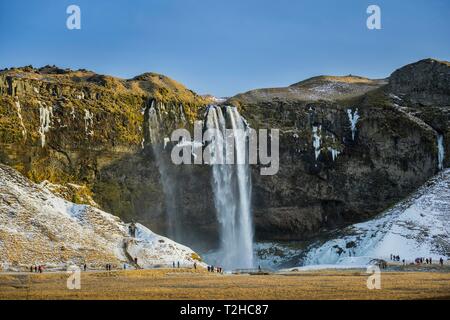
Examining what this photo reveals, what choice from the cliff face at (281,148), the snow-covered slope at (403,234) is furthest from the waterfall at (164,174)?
the snow-covered slope at (403,234)

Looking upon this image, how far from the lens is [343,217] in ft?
313

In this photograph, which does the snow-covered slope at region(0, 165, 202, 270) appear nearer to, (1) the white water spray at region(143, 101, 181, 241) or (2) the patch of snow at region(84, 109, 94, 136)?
(2) the patch of snow at region(84, 109, 94, 136)

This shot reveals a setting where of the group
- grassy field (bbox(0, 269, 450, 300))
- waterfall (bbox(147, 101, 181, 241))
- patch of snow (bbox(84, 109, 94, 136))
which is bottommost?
grassy field (bbox(0, 269, 450, 300))

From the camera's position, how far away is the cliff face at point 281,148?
85500 mm

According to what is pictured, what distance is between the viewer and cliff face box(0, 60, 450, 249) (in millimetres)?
85500

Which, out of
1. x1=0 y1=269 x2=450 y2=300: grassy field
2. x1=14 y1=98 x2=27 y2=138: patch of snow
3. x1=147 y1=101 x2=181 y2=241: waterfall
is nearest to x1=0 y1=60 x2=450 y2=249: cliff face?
x1=147 y1=101 x2=181 y2=241: waterfall

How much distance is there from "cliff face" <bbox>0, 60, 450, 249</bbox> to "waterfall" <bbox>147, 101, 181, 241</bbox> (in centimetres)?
30

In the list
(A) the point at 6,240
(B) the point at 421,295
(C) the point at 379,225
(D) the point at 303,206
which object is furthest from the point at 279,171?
(B) the point at 421,295

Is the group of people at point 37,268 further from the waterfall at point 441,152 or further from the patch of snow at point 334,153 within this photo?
the waterfall at point 441,152

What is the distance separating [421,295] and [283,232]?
6027 centimetres

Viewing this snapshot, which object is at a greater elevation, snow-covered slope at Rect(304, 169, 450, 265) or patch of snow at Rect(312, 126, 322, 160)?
patch of snow at Rect(312, 126, 322, 160)

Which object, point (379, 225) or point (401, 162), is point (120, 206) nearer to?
point (379, 225)

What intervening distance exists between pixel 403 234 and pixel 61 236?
3877cm

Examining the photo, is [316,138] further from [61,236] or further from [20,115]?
[61,236]
